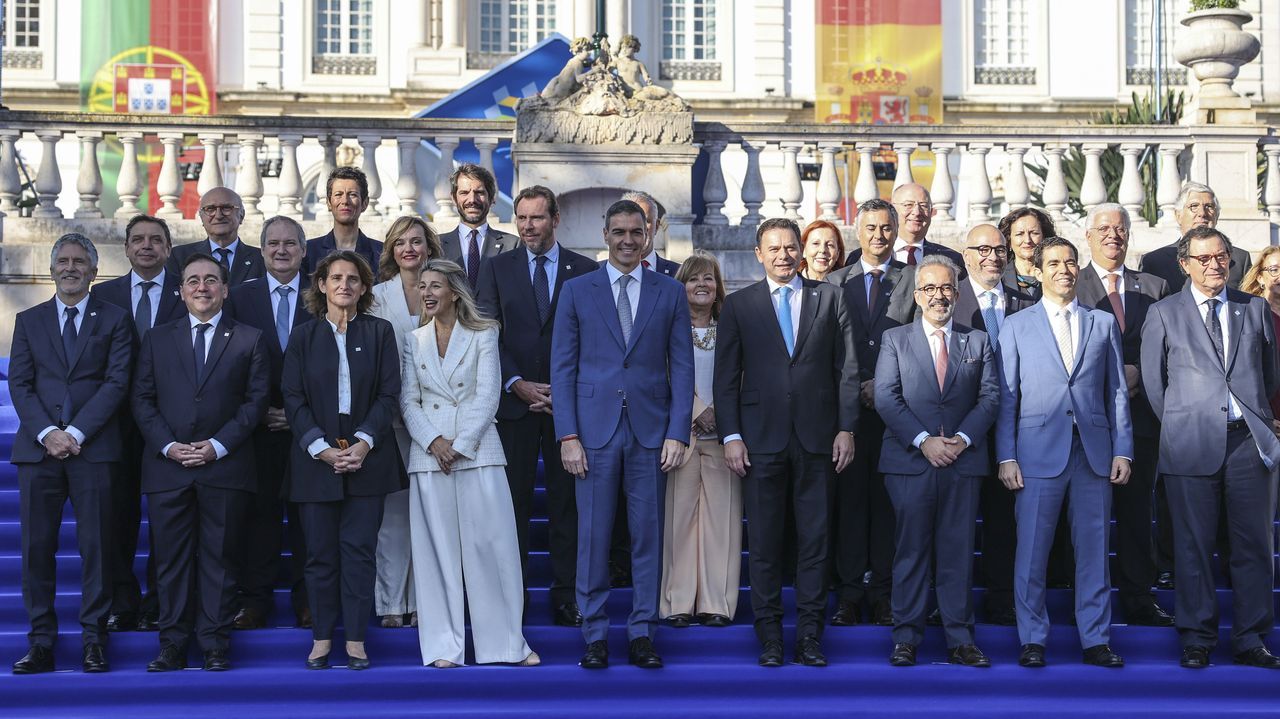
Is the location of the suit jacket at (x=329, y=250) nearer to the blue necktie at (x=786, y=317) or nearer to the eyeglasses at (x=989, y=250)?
the blue necktie at (x=786, y=317)

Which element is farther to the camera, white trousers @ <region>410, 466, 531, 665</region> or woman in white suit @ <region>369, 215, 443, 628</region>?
woman in white suit @ <region>369, 215, 443, 628</region>

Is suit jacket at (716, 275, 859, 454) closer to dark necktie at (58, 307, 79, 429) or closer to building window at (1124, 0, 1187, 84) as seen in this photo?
dark necktie at (58, 307, 79, 429)

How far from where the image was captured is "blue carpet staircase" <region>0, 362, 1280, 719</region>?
624 centimetres

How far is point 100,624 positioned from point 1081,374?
4320 mm

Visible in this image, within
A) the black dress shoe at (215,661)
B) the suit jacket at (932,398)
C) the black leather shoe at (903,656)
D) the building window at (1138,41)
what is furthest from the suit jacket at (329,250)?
the building window at (1138,41)

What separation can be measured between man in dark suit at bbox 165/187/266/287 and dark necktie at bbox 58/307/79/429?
0.84 metres

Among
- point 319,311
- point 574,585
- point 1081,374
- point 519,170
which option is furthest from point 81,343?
point 1081,374

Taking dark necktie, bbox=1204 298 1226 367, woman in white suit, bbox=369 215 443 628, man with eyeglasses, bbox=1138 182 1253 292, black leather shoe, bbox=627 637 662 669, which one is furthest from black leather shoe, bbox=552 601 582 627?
man with eyeglasses, bbox=1138 182 1253 292

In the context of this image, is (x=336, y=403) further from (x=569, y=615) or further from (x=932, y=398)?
(x=932, y=398)

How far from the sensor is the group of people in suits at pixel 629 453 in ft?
21.0

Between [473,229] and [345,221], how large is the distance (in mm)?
628

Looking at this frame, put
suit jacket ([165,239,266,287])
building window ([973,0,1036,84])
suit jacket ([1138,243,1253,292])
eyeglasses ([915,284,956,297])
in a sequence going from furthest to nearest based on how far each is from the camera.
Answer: building window ([973,0,1036,84]), suit jacket ([1138,243,1253,292]), suit jacket ([165,239,266,287]), eyeglasses ([915,284,956,297])

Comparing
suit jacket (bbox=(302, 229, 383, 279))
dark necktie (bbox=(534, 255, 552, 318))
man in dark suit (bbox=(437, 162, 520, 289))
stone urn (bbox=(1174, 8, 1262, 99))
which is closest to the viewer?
dark necktie (bbox=(534, 255, 552, 318))

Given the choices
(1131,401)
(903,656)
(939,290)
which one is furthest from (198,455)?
(1131,401)
